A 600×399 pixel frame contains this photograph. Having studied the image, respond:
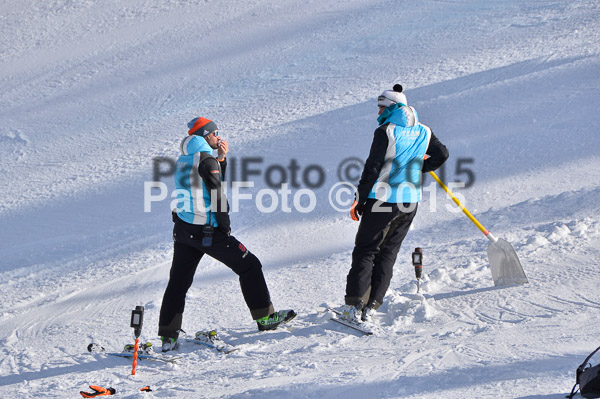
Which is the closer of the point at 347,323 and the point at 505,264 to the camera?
→ the point at 347,323

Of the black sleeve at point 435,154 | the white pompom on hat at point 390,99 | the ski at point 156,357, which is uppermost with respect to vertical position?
the white pompom on hat at point 390,99

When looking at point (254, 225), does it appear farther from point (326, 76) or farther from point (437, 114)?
point (326, 76)

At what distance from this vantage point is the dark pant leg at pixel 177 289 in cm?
545

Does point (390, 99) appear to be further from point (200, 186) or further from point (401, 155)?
point (200, 186)

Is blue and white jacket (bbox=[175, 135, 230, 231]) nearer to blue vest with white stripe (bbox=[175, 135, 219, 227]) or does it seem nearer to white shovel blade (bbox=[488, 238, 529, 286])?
blue vest with white stripe (bbox=[175, 135, 219, 227])

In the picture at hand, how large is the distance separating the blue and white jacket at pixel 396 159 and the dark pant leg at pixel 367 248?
105 millimetres

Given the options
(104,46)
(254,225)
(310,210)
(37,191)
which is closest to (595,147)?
(310,210)

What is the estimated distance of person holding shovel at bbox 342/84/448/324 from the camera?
17.6ft

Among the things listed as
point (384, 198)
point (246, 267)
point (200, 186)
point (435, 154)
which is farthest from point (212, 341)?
point (435, 154)

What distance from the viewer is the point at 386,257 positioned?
5.62m

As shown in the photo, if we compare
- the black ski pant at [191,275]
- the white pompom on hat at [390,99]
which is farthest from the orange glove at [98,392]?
the white pompom on hat at [390,99]

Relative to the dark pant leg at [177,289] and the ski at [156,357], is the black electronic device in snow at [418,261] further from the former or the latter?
the ski at [156,357]

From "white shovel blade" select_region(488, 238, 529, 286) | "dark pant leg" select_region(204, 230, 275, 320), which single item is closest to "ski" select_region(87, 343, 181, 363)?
"dark pant leg" select_region(204, 230, 275, 320)

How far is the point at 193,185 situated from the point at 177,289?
80 cm
